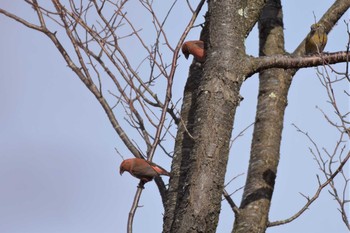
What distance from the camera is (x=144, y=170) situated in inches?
171

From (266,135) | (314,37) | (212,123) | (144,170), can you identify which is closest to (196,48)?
(212,123)

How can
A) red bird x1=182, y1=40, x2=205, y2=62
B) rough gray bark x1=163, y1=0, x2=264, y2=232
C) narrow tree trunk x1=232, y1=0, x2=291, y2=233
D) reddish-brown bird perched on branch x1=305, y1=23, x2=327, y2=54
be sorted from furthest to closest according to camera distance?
reddish-brown bird perched on branch x1=305, y1=23, x2=327, y2=54
narrow tree trunk x1=232, y1=0, x2=291, y2=233
red bird x1=182, y1=40, x2=205, y2=62
rough gray bark x1=163, y1=0, x2=264, y2=232

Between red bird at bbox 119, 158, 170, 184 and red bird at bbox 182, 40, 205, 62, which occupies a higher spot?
red bird at bbox 182, 40, 205, 62

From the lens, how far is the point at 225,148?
2957mm

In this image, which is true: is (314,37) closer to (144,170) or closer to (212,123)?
(144,170)

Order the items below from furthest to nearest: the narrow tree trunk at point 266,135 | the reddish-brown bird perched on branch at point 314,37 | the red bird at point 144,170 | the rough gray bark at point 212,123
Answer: the reddish-brown bird perched on branch at point 314,37, the narrow tree trunk at point 266,135, the red bird at point 144,170, the rough gray bark at point 212,123

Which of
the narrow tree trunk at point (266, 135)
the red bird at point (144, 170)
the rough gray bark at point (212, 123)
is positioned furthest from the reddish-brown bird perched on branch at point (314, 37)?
the rough gray bark at point (212, 123)

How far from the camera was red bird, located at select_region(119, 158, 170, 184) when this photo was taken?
13.9ft

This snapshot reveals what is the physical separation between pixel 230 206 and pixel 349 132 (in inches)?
47.3

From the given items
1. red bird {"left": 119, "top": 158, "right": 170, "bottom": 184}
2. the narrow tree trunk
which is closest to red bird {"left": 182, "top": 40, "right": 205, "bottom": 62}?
red bird {"left": 119, "top": 158, "right": 170, "bottom": 184}

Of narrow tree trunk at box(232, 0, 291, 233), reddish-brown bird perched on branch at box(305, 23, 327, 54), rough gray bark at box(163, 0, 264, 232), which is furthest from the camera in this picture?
reddish-brown bird perched on branch at box(305, 23, 327, 54)

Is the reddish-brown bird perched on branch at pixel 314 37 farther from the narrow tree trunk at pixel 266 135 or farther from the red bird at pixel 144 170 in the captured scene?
the red bird at pixel 144 170

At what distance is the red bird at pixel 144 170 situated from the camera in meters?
4.22

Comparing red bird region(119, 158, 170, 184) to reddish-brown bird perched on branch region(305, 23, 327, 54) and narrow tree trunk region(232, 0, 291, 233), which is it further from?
reddish-brown bird perched on branch region(305, 23, 327, 54)
